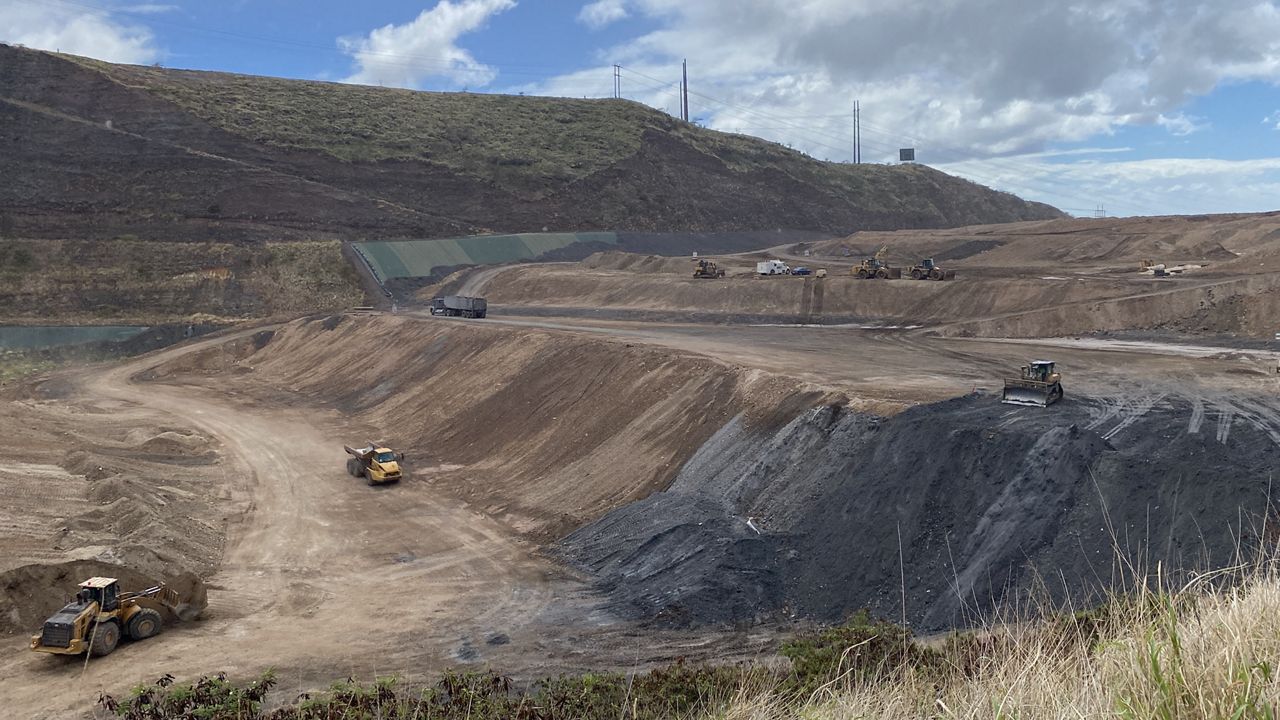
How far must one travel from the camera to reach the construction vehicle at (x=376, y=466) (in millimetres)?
31781

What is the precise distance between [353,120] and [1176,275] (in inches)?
3353

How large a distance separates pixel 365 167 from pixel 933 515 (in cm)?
8465

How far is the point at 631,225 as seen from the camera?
3991 inches

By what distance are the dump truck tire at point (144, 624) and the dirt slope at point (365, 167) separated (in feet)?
206

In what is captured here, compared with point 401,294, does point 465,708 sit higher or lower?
lower

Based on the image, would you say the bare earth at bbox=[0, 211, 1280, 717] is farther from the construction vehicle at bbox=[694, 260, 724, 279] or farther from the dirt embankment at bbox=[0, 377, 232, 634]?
the construction vehicle at bbox=[694, 260, 724, 279]

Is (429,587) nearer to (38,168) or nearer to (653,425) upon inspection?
(653,425)

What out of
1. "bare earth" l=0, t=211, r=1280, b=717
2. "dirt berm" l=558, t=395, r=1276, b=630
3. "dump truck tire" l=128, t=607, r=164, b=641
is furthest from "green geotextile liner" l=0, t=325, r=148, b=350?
"dirt berm" l=558, t=395, r=1276, b=630

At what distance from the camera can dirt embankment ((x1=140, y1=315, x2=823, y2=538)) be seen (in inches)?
1094

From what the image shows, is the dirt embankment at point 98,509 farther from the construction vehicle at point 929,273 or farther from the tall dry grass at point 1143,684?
the construction vehicle at point 929,273

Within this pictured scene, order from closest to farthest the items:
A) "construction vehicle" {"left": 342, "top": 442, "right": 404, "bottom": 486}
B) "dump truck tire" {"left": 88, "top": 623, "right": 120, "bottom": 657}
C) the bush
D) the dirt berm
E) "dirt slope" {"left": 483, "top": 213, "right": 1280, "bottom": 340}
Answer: the bush, the dirt berm, "dump truck tire" {"left": 88, "top": 623, "right": 120, "bottom": 657}, "construction vehicle" {"left": 342, "top": 442, "right": 404, "bottom": 486}, "dirt slope" {"left": 483, "top": 213, "right": 1280, "bottom": 340}

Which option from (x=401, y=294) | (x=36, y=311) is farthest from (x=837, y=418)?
(x=36, y=311)

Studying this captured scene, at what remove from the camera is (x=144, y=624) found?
63.4 feet

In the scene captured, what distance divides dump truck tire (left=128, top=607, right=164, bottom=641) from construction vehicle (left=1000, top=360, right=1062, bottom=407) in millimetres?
21869
